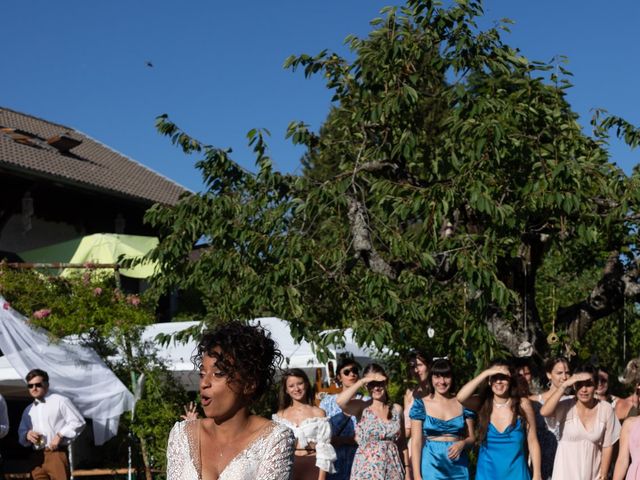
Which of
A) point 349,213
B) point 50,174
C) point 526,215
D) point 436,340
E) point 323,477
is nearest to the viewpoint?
point 323,477

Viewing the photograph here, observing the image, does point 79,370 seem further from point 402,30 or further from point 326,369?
point 402,30

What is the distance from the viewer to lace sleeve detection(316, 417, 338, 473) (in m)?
7.71

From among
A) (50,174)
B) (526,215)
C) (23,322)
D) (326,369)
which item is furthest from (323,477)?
(50,174)

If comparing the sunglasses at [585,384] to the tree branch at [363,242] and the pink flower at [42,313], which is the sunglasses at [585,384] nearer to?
the tree branch at [363,242]

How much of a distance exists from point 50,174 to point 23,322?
7.02m

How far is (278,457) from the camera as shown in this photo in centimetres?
326

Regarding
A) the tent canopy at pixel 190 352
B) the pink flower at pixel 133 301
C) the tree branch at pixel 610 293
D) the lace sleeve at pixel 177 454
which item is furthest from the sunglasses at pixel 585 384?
the pink flower at pixel 133 301

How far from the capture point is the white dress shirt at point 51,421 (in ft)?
36.2

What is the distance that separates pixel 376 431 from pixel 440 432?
26.2 inches

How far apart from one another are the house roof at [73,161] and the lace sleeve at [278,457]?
1547 centimetres

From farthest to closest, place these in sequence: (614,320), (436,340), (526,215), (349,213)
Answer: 1. (614,320)
2. (436,340)
3. (349,213)
4. (526,215)

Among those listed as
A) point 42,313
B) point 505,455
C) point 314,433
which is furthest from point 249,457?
point 42,313

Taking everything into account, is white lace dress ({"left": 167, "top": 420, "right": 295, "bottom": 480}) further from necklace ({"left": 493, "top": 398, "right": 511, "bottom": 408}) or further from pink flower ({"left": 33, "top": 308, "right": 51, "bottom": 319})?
pink flower ({"left": 33, "top": 308, "right": 51, "bottom": 319})

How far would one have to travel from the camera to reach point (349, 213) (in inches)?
402
